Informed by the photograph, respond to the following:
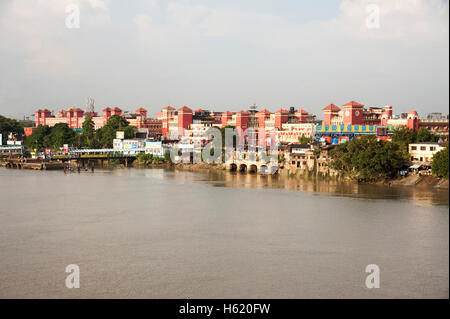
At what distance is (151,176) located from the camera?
17266 mm

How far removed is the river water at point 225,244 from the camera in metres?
5.79

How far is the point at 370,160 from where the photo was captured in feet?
45.5

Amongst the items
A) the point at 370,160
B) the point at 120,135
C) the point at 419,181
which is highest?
the point at 120,135

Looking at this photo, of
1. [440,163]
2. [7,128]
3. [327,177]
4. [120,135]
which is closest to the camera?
[440,163]

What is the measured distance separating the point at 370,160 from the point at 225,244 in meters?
7.46

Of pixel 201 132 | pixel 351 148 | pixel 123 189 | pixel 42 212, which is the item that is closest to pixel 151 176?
pixel 123 189

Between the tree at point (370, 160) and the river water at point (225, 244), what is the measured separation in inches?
63.4

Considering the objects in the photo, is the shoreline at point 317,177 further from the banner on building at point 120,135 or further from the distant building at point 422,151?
the banner on building at point 120,135

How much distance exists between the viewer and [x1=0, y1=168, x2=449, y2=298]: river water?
579 cm

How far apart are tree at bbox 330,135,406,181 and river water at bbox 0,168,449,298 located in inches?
63.4

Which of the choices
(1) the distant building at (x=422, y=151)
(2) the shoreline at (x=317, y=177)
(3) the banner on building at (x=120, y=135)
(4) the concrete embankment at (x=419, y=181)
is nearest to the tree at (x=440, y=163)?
(2) the shoreline at (x=317, y=177)
